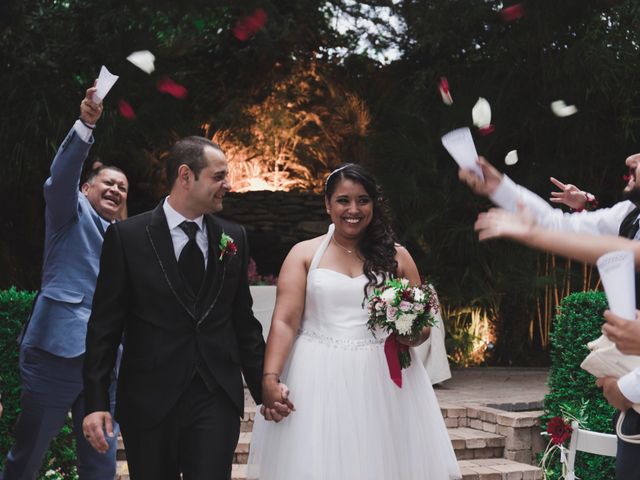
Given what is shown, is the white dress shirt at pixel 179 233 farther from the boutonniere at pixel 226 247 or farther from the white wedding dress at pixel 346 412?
the white wedding dress at pixel 346 412

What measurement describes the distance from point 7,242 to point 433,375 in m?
6.37

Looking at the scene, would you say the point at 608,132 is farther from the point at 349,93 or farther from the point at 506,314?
the point at 349,93

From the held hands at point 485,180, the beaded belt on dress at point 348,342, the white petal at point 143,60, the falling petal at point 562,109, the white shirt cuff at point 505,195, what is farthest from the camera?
the falling petal at point 562,109

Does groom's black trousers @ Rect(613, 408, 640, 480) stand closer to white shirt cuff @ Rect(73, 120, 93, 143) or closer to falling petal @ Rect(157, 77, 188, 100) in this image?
white shirt cuff @ Rect(73, 120, 93, 143)

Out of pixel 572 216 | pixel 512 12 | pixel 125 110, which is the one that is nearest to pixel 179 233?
pixel 572 216

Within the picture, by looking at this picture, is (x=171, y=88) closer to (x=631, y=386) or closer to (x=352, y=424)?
(x=352, y=424)

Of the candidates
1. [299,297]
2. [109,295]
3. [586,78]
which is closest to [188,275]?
[109,295]

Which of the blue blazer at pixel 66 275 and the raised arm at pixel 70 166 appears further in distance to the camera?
the blue blazer at pixel 66 275

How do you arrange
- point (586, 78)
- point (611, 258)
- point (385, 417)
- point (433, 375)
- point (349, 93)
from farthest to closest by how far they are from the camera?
point (349, 93)
point (586, 78)
point (433, 375)
point (385, 417)
point (611, 258)

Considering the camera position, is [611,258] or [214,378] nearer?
[611,258]

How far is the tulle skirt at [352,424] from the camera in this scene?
380 cm

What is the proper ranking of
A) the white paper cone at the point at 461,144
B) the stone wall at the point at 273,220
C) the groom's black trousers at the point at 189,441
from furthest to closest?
1. the stone wall at the point at 273,220
2. the groom's black trousers at the point at 189,441
3. the white paper cone at the point at 461,144

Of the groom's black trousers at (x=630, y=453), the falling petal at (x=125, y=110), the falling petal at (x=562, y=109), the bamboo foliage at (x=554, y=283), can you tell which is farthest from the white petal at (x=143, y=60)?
the bamboo foliage at (x=554, y=283)

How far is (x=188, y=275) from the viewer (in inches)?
134
